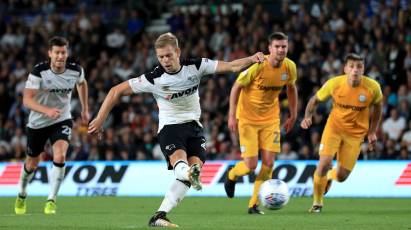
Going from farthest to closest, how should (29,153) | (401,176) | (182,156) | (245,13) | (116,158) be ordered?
(245,13), (116,158), (401,176), (29,153), (182,156)

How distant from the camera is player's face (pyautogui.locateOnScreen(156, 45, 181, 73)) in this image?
10867 millimetres

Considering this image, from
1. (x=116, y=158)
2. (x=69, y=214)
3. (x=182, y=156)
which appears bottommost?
(x=116, y=158)

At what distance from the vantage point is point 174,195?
10.9 meters

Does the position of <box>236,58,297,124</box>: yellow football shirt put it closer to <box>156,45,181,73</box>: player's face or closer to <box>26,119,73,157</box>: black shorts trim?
<box>26,119,73,157</box>: black shorts trim

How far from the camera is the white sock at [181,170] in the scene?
10.7 meters

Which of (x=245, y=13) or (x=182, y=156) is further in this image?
(x=245, y=13)

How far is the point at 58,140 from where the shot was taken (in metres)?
14.6

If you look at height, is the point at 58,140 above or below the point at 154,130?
above

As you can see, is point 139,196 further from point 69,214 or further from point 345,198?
point 69,214

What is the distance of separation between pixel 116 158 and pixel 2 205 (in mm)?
6193

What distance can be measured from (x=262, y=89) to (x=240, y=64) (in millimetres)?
3526

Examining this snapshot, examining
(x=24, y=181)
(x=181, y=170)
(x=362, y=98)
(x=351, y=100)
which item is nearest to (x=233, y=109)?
(x=351, y=100)

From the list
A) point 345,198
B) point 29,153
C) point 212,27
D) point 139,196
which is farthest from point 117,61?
point 29,153

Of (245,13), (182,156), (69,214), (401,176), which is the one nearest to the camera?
(182,156)
